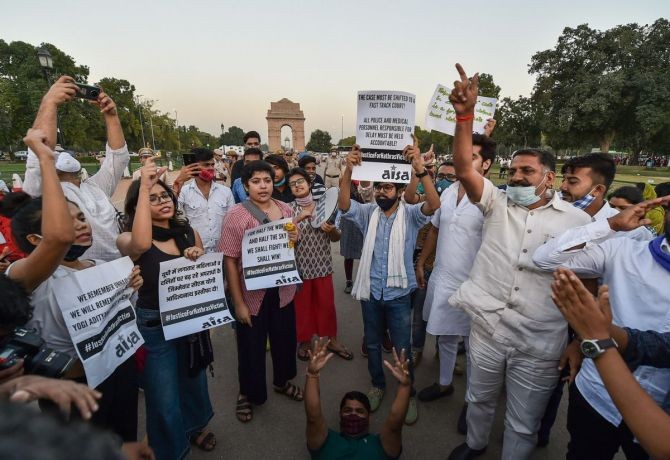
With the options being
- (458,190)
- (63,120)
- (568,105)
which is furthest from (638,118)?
(63,120)

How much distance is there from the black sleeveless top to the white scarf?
1.62m

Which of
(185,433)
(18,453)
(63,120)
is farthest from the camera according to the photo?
(63,120)

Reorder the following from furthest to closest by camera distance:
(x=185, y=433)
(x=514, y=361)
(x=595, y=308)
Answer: (x=185, y=433), (x=514, y=361), (x=595, y=308)

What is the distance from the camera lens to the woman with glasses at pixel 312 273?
11.9 feet

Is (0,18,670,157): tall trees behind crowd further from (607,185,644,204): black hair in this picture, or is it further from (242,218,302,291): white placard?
(242,218,302,291): white placard

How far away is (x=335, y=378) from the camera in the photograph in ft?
11.8

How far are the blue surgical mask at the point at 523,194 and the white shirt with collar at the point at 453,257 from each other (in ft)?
1.87

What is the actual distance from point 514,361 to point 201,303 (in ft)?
7.33

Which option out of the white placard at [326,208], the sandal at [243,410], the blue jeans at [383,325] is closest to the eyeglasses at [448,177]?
the white placard at [326,208]

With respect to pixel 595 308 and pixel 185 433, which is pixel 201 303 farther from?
pixel 595 308

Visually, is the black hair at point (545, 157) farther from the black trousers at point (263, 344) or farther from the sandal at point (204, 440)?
the sandal at point (204, 440)

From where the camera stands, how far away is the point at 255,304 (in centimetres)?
305

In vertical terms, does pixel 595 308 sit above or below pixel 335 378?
above

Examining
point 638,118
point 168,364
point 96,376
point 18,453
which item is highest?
point 638,118
